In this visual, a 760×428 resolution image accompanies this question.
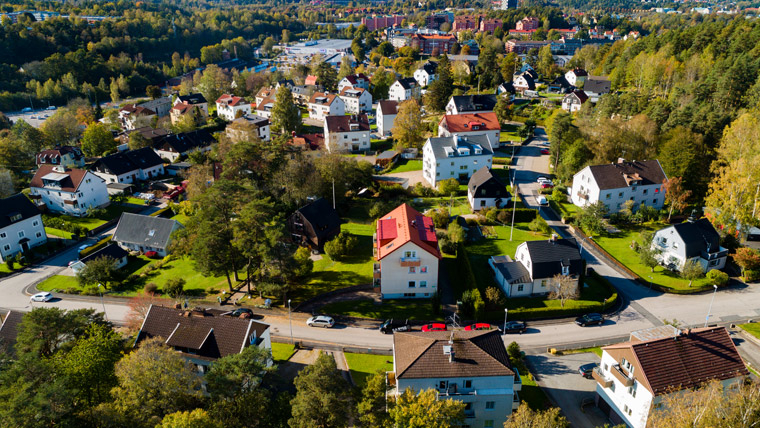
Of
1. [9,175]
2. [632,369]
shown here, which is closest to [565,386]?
[632,369]

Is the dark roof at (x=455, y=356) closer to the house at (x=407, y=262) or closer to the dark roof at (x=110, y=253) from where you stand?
the house at (x=407, y=262)

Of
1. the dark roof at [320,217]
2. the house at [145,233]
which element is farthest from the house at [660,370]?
the house at [145,233]

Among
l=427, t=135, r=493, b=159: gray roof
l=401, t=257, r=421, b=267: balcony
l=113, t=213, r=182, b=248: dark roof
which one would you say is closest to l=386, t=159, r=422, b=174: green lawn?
l=427, t=135, r=493, b=159: gray roof

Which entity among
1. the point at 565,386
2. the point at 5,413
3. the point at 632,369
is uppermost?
the point at 5,413

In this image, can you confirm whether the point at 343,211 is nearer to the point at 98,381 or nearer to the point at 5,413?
the point at 98,381

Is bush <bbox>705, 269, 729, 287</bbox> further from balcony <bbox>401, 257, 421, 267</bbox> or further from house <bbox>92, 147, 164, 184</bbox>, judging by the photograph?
house <bbox>92, 147, 164, 184</bbox>
